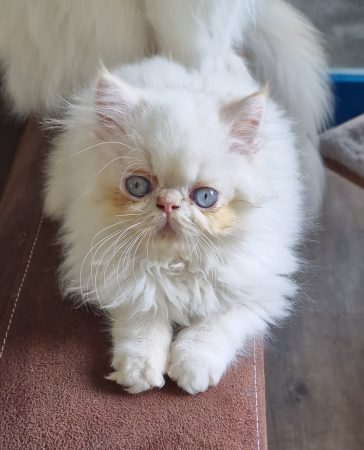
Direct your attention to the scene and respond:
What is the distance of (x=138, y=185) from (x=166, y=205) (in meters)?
0.06

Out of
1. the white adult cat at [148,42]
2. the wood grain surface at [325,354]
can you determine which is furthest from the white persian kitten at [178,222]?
the wood grain surface at [325,354]

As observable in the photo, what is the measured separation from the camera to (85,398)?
3.27 feet

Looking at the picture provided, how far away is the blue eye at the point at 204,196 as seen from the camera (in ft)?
3.05

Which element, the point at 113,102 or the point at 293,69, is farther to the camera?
the point at 293,69

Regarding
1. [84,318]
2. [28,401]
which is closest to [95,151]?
[84,318]

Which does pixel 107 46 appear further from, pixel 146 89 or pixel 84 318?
pixel 84 318

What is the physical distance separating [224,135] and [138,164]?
0.14 m

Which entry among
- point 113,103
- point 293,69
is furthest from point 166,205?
point 293,69

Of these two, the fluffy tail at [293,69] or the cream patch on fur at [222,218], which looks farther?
the fluffy tail at [293,69]

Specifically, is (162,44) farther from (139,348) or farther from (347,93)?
(347,93)

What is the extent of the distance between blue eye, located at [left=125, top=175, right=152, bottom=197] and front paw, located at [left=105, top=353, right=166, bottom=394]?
0.26 metres

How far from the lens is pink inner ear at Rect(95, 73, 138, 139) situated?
0.94 meters

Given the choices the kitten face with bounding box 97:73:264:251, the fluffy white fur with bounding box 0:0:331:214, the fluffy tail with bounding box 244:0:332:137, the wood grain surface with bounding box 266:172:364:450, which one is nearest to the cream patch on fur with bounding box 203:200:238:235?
the kitten face with bounding box 97:73:264:251

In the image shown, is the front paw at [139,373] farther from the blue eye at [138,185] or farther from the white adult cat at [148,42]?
the white adult cat at [148,42]
